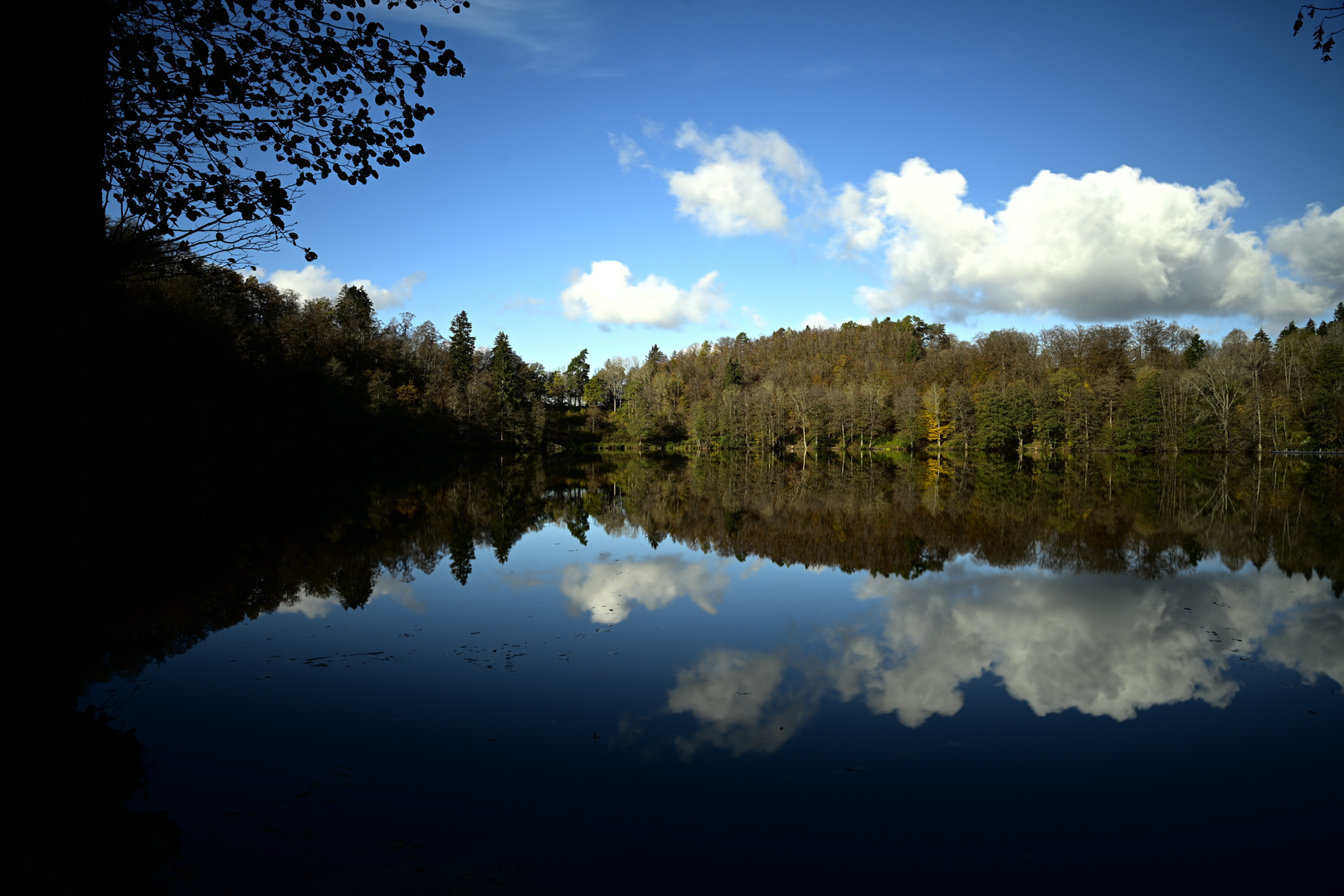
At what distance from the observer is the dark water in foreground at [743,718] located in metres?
4.56

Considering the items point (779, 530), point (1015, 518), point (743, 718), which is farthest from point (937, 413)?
point (743, 718)

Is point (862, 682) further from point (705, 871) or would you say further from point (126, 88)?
point (126, 88)

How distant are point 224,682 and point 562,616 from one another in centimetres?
443

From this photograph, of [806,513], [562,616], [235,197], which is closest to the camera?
[235,197]

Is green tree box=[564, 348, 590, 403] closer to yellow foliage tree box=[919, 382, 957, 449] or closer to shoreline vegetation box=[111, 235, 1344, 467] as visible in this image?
shoreline vegetation box=[111, 235, 1344, 467]

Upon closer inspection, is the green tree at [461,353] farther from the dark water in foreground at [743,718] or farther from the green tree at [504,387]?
the dark water in foreground at [743,718]

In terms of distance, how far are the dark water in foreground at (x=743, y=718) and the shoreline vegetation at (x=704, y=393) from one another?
19.4 metres

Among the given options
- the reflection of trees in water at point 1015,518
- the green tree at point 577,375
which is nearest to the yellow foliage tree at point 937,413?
the reflection of trees in water at point 1015,518

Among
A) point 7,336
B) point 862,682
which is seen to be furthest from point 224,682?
point 862,682

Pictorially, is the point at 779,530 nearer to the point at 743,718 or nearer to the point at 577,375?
the point at 743,718

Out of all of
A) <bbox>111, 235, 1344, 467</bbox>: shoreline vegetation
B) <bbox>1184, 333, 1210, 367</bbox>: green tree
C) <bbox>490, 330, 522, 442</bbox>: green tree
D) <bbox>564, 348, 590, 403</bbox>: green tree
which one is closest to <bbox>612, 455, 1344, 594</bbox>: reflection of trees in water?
<bbox>111, 235, 1344, 467</bbox>: shoreline vegetation

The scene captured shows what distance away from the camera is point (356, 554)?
570 inches

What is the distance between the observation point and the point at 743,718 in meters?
6.77

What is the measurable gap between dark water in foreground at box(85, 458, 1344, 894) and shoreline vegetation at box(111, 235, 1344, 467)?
63.7 feet
